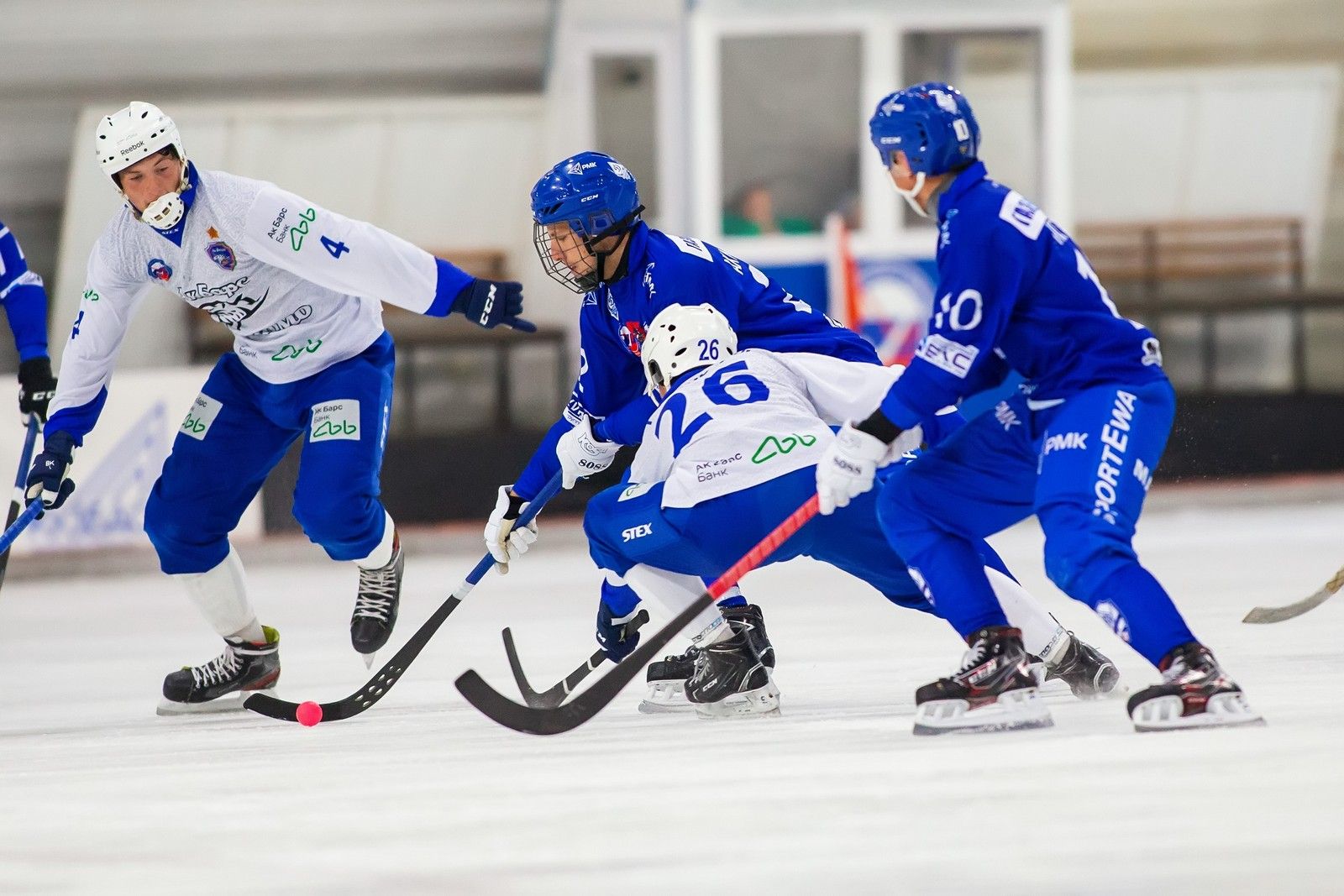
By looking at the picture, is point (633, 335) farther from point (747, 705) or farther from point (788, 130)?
point (788, 130)

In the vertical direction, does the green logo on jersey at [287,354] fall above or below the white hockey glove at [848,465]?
above

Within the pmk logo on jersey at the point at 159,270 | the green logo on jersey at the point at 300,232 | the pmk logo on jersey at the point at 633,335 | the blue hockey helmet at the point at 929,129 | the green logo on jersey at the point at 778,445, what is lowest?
the green logo on jersey at the point at 778,445

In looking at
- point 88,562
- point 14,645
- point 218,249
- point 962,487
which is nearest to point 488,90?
point 88,562

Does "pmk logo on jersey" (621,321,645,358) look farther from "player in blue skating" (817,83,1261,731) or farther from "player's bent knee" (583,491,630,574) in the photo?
"player in blue skating" (817,83,1261,731)

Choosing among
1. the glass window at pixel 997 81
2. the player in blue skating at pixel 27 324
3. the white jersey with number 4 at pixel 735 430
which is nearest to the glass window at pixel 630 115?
the glass window at pixel 997 81

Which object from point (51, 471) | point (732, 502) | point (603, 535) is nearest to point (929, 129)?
point (732, 502)

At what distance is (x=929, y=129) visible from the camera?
2.57m

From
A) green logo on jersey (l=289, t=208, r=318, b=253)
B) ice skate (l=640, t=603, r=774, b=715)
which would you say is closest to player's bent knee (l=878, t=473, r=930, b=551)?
ice skate (l=640, t=603, r=774, b=715)

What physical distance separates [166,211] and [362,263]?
14.9 inches

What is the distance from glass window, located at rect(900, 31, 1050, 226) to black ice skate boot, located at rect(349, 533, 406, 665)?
5.38 metres

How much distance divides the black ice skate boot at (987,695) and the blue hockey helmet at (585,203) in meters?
1.04

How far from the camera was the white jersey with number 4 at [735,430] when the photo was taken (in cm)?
284

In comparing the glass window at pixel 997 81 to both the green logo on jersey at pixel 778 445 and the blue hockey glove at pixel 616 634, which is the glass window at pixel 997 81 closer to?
the blue hockey glove at pixel 616 634

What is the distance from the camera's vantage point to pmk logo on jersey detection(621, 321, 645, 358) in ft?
10.3
